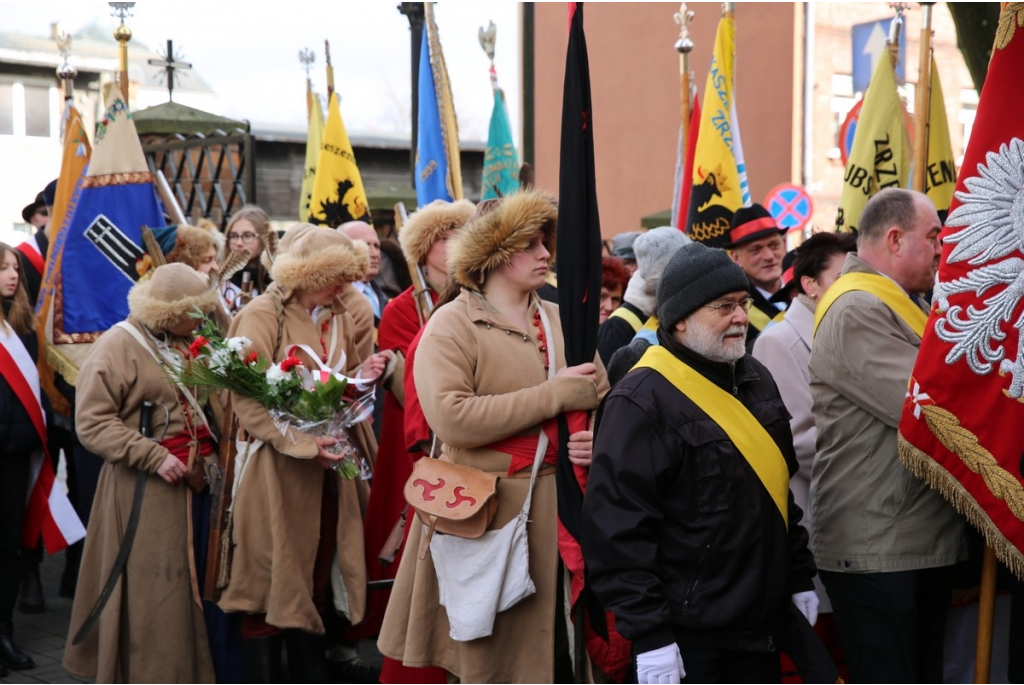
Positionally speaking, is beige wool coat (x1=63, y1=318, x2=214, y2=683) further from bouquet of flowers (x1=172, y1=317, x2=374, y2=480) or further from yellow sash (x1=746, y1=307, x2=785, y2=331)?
yellow sash (x1=746, y1=307, x2=785, y2=331)

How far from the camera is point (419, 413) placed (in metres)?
5.00

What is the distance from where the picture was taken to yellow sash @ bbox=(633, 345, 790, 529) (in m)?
3.63

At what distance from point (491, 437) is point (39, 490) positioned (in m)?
3.72

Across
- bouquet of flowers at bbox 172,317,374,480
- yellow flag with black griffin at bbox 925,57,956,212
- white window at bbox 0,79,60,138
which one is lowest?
bouquet of flowers at bbox 172,317,374,480

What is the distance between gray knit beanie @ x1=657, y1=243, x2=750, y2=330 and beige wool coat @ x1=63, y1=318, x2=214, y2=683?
289 centimetres

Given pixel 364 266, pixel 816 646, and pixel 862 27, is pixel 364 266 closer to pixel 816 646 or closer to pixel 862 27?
pixel 816 646

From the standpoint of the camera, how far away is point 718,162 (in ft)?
27.3

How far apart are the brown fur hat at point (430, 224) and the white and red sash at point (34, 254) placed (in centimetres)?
428

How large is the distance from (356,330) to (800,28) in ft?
65.2

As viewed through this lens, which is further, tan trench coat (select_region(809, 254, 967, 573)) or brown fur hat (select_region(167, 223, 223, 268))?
brown fur hat (select_region(167, 223, 223, 268))

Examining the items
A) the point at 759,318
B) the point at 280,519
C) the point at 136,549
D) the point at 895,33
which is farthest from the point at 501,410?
the point at 895,33

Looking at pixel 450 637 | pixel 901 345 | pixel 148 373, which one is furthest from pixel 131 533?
pixel 901 345

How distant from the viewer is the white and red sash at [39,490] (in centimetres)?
665

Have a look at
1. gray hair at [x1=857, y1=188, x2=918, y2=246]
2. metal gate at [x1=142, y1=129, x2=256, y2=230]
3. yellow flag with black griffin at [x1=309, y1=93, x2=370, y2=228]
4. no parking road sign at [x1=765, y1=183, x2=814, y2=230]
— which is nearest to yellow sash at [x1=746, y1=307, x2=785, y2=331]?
gray hair at [x1=857, y1=188, x2=918, y2=246]
